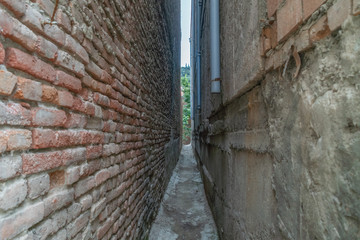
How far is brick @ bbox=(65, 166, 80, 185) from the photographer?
112 centimetres

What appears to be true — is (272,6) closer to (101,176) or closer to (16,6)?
(16,6)

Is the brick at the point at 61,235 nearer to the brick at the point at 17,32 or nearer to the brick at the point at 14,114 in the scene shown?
the brick at the point at 14,114

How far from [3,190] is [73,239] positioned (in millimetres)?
570

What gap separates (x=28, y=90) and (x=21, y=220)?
45 cm

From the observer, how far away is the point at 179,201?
16.0 ft

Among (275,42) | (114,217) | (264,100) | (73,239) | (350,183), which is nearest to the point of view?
(350,183)

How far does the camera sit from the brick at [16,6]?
2.50 feet

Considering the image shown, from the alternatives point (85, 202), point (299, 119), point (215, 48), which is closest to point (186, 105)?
point (215, 48)

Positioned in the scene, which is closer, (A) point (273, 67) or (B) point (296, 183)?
(B) point (296, 183)

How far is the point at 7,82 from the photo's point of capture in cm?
77

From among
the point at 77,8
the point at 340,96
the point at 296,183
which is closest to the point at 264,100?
the point at 296,183

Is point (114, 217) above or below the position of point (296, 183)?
below

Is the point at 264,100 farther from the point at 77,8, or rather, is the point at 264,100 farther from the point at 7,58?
the point at 7,58

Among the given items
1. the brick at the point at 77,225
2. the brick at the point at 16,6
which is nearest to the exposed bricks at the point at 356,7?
the brick at the point at 16,6
